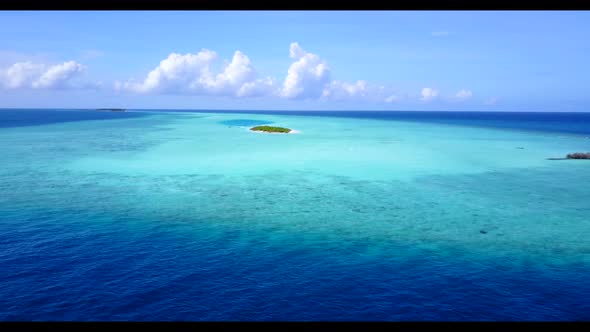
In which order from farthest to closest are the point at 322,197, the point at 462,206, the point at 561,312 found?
the point at 322,197, the point at 462,206, the point at 561,312

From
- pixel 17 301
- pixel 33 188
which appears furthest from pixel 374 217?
pixel 33 188

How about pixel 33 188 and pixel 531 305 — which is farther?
pixel 33 188

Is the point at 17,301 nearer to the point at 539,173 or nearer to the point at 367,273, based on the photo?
the point at 367,273

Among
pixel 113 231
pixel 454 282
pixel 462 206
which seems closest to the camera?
pixel 454 282

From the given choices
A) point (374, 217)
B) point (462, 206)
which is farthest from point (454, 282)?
point (462, 206)

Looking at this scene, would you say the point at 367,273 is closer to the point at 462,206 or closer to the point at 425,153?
the point at 462,206
